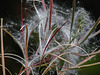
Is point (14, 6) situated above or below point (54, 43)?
above

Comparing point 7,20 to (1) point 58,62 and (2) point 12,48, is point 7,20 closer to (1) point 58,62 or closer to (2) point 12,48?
(2) point 12,48

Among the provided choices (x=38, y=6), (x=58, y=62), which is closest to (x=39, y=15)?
(x=38, y=6)

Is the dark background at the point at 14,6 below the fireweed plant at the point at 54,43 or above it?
above

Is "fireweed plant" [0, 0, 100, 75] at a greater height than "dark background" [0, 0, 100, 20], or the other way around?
"dark background" [0, 0, 100, 20]

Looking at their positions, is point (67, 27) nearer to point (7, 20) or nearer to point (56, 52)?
point (56, 52)

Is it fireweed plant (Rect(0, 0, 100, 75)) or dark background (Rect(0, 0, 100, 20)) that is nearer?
fireweed plant (Rect(0, 0, 100, 75))

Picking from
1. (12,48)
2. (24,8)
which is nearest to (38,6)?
(24,8)

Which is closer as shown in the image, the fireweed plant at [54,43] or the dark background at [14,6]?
the fireweed plant at [54,43]

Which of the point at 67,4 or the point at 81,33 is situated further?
the point at 67,4

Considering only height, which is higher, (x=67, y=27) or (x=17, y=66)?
(x=67, y=27)
